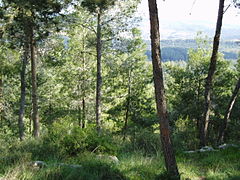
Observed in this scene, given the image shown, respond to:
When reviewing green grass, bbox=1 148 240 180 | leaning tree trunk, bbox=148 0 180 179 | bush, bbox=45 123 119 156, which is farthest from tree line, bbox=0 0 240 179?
bush, bbox=45 123 119 156

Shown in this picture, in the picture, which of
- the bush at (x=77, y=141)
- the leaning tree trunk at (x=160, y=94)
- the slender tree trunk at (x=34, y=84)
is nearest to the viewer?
the leaning tree trunk at (x=160, y=94)

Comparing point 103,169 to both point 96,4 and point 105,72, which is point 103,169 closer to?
point 96,4

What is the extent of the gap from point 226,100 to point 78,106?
1028cm

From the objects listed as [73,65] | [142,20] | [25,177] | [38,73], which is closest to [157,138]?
[25,177]

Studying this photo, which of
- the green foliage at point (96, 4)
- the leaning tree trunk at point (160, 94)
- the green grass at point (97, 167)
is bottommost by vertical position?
the green grass at point (97, 167)

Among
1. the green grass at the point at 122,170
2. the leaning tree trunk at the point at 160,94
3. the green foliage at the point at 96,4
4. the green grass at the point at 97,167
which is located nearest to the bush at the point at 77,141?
the green grass at the point at 97,167

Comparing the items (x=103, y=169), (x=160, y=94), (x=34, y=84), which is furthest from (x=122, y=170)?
(x=34, y=84)

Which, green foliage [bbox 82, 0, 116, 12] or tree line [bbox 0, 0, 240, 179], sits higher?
green foliage [bbox 82, 0, 116, 12]

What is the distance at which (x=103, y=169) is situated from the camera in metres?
4.93

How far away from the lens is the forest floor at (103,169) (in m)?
4.43

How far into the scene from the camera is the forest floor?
14.5 ft

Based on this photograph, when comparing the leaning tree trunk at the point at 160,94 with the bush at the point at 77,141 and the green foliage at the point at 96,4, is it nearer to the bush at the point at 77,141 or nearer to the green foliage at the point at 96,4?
the bush at the point at 77,141

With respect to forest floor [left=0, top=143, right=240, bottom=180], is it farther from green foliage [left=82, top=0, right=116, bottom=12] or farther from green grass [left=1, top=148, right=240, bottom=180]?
green foliage [left=82, top=0, right=116, bottom=12]

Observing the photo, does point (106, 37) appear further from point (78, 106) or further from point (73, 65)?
point (78, 106)
